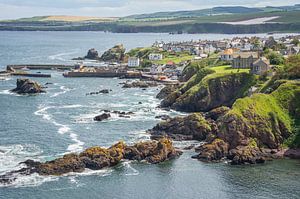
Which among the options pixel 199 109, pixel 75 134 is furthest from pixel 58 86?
pixel 75 134

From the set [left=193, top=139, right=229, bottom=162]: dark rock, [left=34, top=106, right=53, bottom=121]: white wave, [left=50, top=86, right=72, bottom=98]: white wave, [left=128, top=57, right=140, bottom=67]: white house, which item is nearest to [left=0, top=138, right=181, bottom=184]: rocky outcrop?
[left=193, top=139, right=229, bottom=162]: dark rock

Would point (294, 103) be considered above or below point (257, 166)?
above

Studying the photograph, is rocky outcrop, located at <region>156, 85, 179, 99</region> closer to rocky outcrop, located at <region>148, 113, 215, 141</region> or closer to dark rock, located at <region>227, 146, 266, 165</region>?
rocky outcrop, located at <region>148, 113, 215, 141</region>

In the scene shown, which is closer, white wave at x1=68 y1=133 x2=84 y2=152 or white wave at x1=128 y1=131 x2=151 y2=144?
white wave at x1=68 y1=133 x2=84 y2=152

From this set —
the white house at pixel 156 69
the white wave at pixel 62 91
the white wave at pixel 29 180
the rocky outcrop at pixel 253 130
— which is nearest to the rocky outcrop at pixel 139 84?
the white wave at pixel 62 91

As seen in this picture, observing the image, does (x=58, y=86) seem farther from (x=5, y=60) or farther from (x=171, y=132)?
(x=5, y=60)

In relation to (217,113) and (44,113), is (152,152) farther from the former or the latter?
(44,113)

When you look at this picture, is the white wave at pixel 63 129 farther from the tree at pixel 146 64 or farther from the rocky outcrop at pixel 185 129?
the tree at pixel 146 64

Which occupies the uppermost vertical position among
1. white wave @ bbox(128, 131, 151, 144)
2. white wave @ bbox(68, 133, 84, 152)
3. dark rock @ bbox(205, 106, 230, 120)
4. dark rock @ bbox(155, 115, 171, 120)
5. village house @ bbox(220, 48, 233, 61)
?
village house @ bbox(220, 48, 233, 61)
